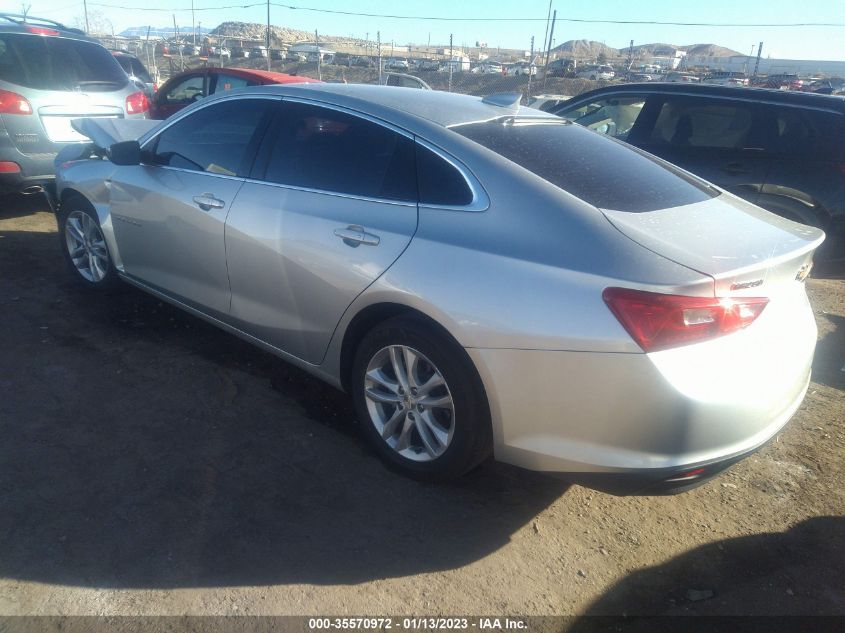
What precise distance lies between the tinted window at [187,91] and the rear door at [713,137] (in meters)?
6.82

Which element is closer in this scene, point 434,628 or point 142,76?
point 434,628

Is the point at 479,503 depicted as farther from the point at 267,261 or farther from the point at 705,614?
the point at 267,261

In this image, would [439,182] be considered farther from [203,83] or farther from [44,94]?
[203,83]

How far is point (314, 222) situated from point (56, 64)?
5.25 m

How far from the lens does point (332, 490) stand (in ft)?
9.73

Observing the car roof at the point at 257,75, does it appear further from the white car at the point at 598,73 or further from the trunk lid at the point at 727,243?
the white car at the point at 598,73

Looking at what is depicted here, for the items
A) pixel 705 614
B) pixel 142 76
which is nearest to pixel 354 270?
pixel 705 614

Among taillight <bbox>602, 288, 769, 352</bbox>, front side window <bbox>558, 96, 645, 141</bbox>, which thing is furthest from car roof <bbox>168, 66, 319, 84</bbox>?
taillight <bbox>602, 288, 769, 352</bbox>

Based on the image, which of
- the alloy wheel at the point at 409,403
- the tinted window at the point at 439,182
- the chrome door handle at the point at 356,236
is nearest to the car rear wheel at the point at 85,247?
the chrome door handle at the point at 356,236

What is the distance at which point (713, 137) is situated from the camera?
19.5ft

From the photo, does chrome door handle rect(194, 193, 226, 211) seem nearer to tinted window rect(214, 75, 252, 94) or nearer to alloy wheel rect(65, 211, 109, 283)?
alloy wheel rect(65, 211, 109, 283)

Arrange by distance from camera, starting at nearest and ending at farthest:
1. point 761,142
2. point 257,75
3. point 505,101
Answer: point 505,101, point 761,142, point 257,75

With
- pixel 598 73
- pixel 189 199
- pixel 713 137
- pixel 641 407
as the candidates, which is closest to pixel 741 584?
pixel 641 407

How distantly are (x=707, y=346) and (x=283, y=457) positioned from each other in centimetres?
192
